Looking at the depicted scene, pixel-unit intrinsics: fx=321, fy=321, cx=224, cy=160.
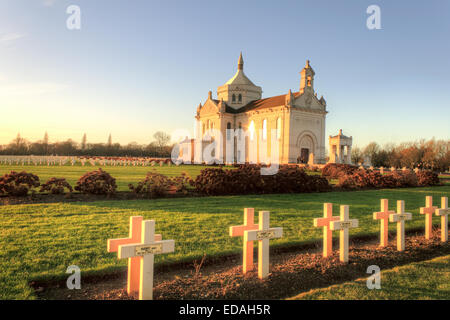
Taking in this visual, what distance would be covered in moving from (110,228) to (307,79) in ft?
142

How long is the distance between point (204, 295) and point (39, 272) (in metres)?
2.23

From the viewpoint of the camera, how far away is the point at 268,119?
4716 cm

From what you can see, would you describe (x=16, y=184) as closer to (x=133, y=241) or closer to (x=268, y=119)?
(x=133, y=241)

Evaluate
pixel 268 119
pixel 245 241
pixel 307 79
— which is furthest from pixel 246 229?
pixel 307 79

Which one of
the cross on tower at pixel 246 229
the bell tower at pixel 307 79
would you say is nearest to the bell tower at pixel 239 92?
the bell tower at pixel 307 79

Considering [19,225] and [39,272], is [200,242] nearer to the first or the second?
[39,272]

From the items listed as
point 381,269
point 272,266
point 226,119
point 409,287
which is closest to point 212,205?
point 272,266

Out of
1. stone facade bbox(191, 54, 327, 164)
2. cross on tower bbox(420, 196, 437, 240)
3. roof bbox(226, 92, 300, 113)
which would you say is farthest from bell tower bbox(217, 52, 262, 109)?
cross on tower bbox(420, 196, 437, 240)

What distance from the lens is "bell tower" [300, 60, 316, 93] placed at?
45.0 m

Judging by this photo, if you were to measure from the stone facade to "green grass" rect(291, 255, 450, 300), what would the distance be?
35.1 metres

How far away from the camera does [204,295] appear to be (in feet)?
12.0

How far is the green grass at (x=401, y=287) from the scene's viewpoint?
11.9ft

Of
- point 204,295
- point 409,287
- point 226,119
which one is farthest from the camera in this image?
point 226,119

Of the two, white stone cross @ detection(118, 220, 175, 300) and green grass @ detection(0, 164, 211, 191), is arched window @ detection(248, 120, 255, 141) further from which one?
white stone cross @ detection(118, 220, 175, 300)
